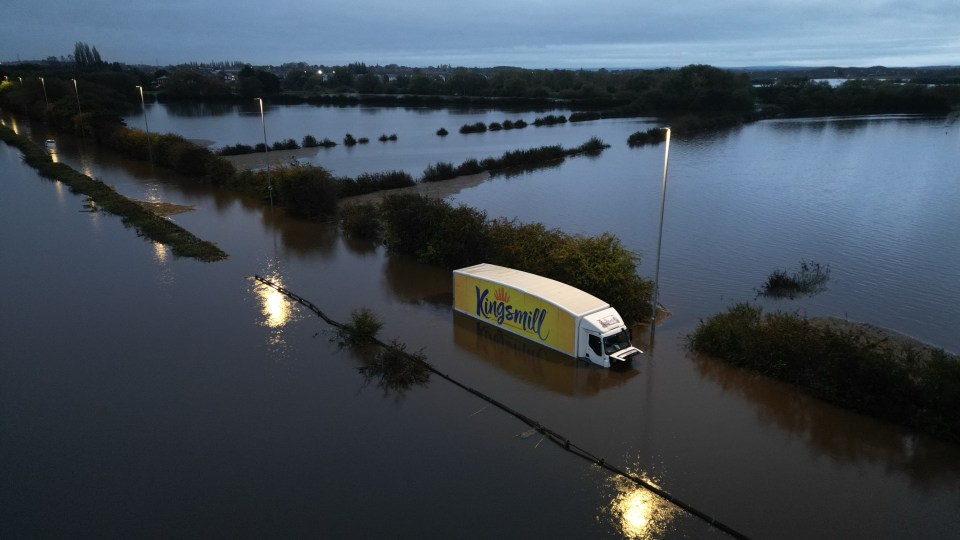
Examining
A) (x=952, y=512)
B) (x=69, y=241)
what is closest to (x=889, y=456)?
(x=952, y=512)

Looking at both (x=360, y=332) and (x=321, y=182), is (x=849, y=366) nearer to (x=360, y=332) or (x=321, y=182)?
(x=360, y=332)

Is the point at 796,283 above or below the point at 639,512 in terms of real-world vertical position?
above

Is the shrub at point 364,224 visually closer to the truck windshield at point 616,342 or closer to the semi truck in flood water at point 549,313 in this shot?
the semi truck in flood water at point 549,313

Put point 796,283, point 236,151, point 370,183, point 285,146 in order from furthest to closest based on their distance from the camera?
point 285,146, point 236,151, point 370,183, point 796,283

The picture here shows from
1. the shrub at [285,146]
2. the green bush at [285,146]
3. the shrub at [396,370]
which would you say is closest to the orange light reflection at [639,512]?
the shrub at [396,370]

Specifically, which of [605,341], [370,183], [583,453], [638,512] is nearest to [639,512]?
[638,512]

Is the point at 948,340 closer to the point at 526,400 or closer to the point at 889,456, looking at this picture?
the point at 889,456
